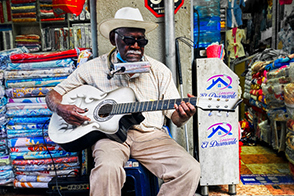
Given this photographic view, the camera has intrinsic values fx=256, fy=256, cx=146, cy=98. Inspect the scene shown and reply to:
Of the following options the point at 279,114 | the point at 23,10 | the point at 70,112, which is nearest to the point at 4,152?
the point at 70,112

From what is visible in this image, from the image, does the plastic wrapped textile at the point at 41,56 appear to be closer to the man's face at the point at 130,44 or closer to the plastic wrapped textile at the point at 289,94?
the man's face at the point at 130,44

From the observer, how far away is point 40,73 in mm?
2611

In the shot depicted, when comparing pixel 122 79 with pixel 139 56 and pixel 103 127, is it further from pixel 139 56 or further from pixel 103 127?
pixel 103 127

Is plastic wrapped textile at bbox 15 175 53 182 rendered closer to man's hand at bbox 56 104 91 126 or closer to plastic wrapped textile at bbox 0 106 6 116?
plastic wrapped textile at bbox 0 106 6 116

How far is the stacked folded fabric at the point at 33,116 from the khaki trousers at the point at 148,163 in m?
0.86

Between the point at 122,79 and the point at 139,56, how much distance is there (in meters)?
0.24

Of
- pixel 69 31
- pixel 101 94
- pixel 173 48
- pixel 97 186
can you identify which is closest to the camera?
pixel 97 186

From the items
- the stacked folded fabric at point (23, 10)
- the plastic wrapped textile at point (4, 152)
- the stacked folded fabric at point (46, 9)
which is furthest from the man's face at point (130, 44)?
the stacked folded fabric at point (23, 10)

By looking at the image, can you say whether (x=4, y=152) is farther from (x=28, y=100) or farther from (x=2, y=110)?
(x=28, y=100)

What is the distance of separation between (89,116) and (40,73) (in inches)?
39.8

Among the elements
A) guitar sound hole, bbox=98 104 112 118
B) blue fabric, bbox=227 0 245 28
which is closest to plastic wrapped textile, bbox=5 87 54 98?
guitar sound hole, bbox=98 104 112 118

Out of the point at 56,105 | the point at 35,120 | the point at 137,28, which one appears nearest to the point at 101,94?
the point at 56,105

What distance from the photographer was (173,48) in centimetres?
248

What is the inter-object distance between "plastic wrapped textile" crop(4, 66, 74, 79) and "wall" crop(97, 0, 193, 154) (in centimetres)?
40
